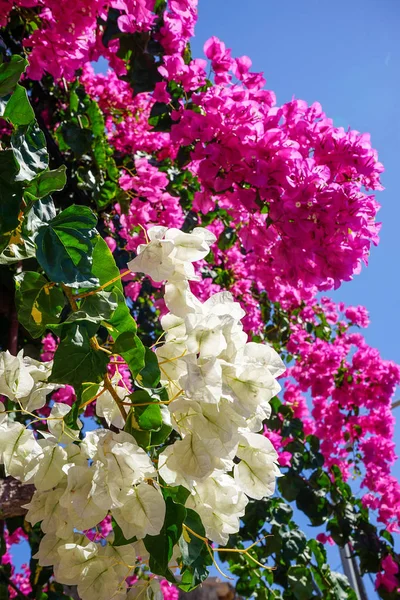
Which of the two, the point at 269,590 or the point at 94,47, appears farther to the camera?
the point at 269,590

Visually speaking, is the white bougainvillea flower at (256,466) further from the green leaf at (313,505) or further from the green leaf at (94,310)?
the green leaf at (313,505)

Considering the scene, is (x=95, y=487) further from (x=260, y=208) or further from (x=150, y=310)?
(x=150, y=310)

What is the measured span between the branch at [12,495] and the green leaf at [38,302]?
2.97ft

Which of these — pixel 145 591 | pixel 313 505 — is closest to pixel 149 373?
pixel 145 591

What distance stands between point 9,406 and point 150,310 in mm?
1121

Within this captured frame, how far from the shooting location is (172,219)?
6.04 ft

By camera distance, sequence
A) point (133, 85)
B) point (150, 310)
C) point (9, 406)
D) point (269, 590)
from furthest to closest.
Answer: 1. point (150, 310)
2. point (269, 590)
3. point (9, 406)
4. point (133, 85)

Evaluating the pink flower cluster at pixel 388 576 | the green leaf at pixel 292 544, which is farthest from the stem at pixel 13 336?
the pink flower cluster at pixel 388 576

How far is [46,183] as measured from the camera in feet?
1.90

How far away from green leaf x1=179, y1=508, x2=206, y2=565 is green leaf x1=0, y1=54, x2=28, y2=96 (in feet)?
1.47

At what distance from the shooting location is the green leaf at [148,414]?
1.77ft

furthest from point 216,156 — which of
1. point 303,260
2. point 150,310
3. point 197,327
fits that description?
point 150,310

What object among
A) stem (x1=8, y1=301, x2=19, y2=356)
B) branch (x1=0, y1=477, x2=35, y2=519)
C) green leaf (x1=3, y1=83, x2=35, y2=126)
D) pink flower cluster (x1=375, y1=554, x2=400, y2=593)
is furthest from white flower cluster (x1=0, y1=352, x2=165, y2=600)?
pink flower cluster (x1=375, y1=554, x2=400, y2=593)

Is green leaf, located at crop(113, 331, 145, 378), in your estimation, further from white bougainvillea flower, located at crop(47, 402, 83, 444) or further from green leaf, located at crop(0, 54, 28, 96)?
green leaf, located at crop(0, 54, 28, 96)
